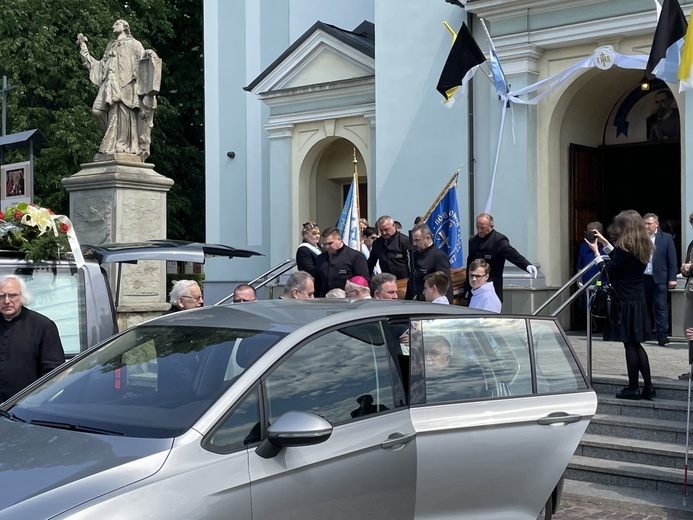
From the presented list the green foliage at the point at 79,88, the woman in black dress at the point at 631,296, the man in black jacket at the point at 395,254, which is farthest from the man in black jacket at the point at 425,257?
the green foliage at the point at 79,88

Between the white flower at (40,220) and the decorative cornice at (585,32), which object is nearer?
the white flower at (40,220)

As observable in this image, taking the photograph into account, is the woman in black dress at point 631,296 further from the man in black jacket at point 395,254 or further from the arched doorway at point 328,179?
the arched doorway at point 328,179

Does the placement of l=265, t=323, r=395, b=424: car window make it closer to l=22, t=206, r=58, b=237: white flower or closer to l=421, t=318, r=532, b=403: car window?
l=421, t=318, r=532, b=403: car window

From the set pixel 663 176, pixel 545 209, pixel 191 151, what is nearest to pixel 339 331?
pixel 545 209

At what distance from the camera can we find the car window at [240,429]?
13.2ft

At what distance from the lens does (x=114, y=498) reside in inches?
142

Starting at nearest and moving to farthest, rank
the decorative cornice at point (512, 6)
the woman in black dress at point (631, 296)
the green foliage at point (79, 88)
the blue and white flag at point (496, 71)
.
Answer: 1. the woman in black dress at point (631, 296)
2. the decorative cornice at point (512, 6)
3. the blue and white flag at point (496, 71)
4. the green foliage at point (79, 88)

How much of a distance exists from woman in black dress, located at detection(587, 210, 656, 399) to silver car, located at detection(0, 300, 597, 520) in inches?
121

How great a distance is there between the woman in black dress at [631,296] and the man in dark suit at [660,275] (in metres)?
3.12

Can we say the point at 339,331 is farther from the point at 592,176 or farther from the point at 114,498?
the point at 592,176

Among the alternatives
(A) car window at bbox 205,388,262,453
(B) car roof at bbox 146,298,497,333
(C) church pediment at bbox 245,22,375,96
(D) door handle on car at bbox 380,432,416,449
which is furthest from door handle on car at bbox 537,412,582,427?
(C) church pediment at bbox 245,22,375,96

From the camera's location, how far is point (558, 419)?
5496 millimetres

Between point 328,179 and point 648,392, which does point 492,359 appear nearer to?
point 648,392

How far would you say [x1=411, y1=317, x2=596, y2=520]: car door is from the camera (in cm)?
493
